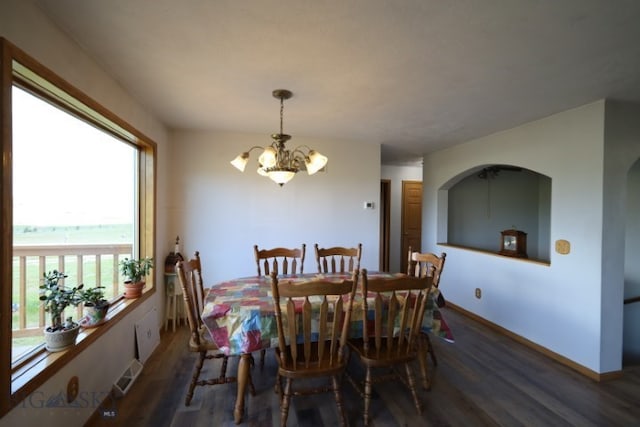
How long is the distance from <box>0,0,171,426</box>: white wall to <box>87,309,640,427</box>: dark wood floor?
24 centimetres

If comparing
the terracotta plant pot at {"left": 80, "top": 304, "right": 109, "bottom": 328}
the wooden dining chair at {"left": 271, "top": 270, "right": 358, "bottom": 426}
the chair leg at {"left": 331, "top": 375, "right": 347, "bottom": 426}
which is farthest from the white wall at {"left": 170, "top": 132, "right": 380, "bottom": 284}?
the chair leg at {"left": 331, "top": 375, "right": 347, "bottom": 426}

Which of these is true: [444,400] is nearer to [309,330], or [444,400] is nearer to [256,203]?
[309,330]

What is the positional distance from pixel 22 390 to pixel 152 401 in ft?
3.15

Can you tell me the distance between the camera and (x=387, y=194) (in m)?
5.90

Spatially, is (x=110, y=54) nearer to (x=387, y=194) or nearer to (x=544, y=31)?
(x=544, y=31)

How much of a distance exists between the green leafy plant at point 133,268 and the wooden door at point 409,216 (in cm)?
464

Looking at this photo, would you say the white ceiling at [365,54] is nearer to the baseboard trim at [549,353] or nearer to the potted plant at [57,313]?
the potted plant at [57,313]

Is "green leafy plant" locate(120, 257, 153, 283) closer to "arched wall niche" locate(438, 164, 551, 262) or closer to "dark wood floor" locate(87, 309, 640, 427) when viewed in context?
"dark wood floor" locate(87, 309, 640, 427)

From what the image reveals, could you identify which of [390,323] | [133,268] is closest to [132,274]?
[133,268]

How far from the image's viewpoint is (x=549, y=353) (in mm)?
2879

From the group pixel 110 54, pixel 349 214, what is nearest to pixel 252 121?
pixel 110 54

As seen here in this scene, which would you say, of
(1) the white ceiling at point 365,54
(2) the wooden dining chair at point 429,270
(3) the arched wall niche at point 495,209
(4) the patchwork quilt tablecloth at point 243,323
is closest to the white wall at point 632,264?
(3) the arched wall niche at point 495,209

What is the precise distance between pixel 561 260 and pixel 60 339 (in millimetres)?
3935

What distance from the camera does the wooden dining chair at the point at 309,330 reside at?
163cm
